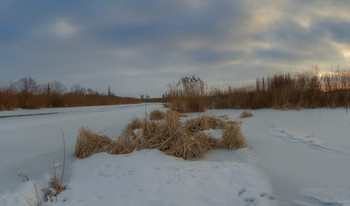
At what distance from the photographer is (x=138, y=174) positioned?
1533 millimetres

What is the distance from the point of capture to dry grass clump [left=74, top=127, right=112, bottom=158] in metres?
2.18

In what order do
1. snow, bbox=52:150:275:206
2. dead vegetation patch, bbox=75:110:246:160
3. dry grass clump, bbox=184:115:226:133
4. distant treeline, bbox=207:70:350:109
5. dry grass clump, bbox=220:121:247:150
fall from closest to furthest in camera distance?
snow, bbox=52:150:275:206 → dead vegetation patch, bbox=75:110:246:160 → dry grass clump, bbox=220:121:247:150 → dry grass clump, bbox=184:115:226:133 → distant treeline, bbox=207:70:350:109

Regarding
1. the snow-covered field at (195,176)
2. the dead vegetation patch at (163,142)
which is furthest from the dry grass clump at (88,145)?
the snow-covered field at (195,176)

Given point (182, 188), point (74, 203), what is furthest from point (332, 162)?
point (74, 203)

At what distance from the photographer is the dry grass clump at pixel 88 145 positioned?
2176 mm

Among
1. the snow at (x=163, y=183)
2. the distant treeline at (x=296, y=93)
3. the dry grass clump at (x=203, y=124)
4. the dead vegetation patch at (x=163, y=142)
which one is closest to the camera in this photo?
the snow at (x=163, y=183)

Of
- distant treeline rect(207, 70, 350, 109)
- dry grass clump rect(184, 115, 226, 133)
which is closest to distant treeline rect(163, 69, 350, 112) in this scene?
distant treeline rect(207, 70, 350, 109)

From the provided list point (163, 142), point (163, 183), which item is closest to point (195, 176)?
point (163, 183)

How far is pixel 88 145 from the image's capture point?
2.22 m

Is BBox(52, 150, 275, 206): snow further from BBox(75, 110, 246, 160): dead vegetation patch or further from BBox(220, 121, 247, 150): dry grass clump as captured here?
BBox(220, 121, 247, 150): dry grass clump

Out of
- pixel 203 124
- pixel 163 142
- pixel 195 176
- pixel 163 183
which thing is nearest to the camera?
pixel 163 183

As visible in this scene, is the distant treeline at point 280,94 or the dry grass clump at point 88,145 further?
the distant treeline at point 280,94

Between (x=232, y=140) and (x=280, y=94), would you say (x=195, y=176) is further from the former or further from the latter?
(x=280, y=94)

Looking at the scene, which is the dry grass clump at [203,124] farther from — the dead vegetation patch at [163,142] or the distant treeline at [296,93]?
the distant treeline at [296,93]
